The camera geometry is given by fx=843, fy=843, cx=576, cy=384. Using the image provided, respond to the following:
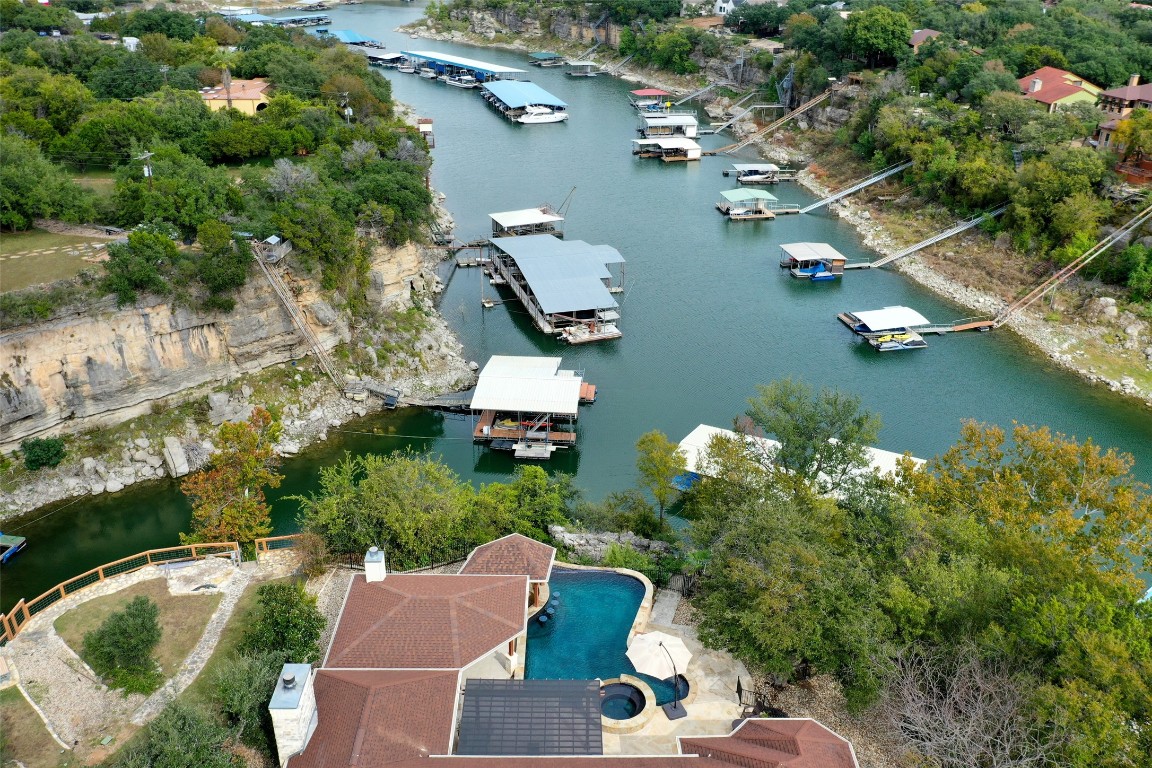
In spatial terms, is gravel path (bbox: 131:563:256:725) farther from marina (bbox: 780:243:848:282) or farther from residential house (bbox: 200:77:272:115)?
residential house (bbox: 200:77:272:115)

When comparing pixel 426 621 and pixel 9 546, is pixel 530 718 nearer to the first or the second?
pixel 426 621

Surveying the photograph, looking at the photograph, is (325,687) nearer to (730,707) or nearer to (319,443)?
(730,707)

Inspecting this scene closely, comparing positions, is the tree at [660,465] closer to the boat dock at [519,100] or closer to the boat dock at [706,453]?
the boat dock at [706,453]

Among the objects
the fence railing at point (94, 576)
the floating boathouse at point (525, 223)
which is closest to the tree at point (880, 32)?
the floating boathouse at point (525, 223)

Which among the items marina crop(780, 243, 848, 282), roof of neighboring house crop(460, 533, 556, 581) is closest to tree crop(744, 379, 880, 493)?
roof of neighboring house crop(460, 533, 556, 581)

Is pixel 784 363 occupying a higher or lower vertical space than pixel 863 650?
lower

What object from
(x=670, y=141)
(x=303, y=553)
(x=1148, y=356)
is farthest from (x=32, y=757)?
(x=670, y=141)

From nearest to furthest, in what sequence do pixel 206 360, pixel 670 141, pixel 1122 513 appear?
1. pixel 1122 513
2. pixel 206 360
3. pixel 670 141
